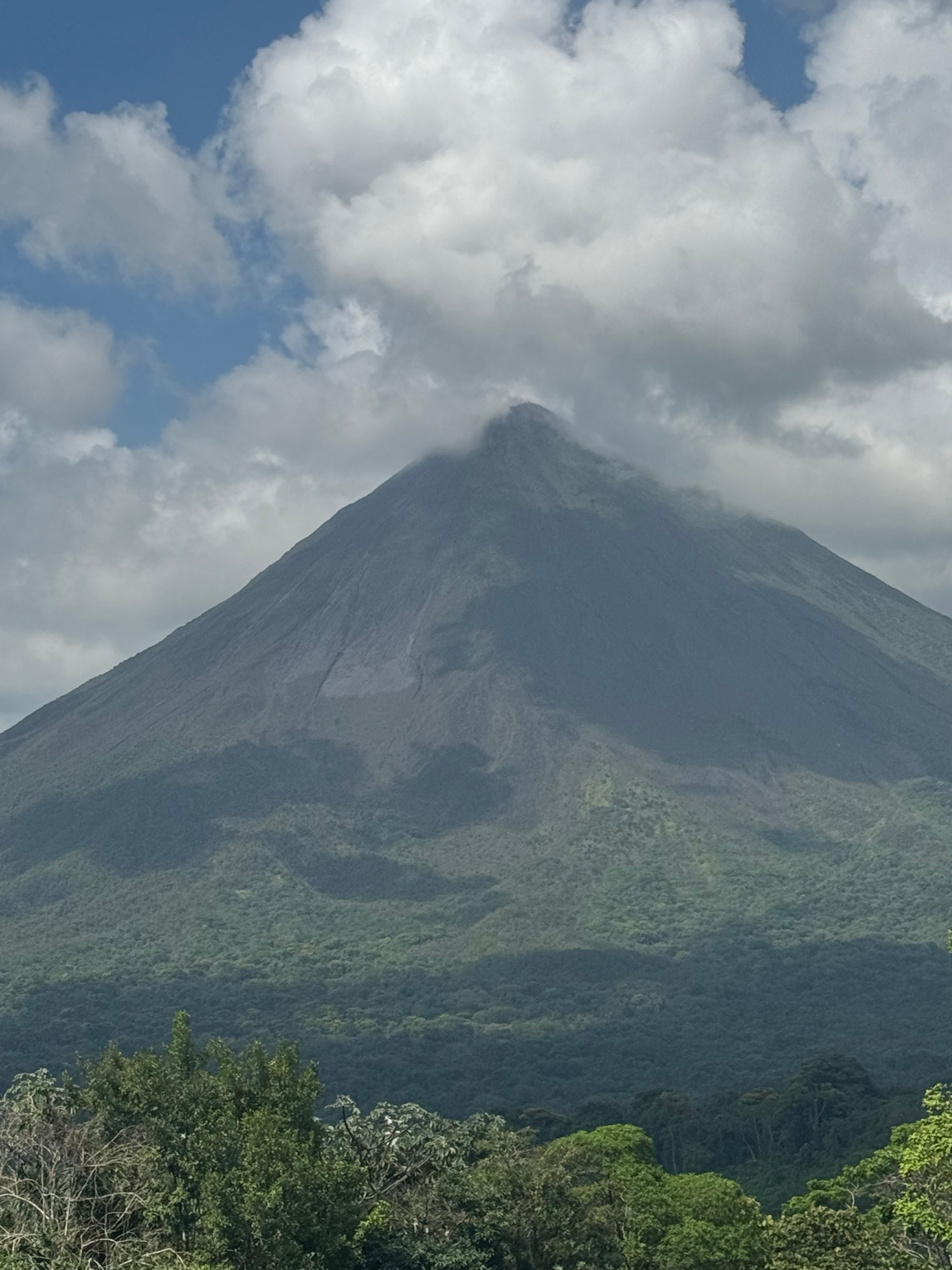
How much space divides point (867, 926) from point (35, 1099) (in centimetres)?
11439

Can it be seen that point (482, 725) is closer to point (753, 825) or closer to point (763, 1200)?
point (753, 825)

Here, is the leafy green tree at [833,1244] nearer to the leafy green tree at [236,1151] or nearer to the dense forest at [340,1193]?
the dense forest at [340,1193]

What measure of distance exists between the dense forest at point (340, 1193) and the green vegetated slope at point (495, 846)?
5991 centimetres

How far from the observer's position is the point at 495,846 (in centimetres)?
15312

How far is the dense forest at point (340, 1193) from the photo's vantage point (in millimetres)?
27469

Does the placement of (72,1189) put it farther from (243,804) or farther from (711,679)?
(711,679)

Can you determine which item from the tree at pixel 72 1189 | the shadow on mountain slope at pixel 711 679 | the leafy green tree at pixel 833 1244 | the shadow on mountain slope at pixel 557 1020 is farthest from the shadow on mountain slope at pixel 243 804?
the leafy green tree at pixel 833 1244

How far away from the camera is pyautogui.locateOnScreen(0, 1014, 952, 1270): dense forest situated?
90.1ft

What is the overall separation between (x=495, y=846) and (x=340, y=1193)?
124413 millimetres

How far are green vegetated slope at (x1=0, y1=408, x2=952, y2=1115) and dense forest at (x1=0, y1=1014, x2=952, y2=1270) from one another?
197 feet

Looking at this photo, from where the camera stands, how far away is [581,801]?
6196 inches

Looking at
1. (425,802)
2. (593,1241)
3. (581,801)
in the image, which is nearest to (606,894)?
(581,801)

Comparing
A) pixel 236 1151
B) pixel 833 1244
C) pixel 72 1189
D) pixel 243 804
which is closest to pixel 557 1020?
pixel 243 804

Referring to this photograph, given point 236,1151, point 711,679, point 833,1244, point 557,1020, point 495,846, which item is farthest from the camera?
point 711,679
